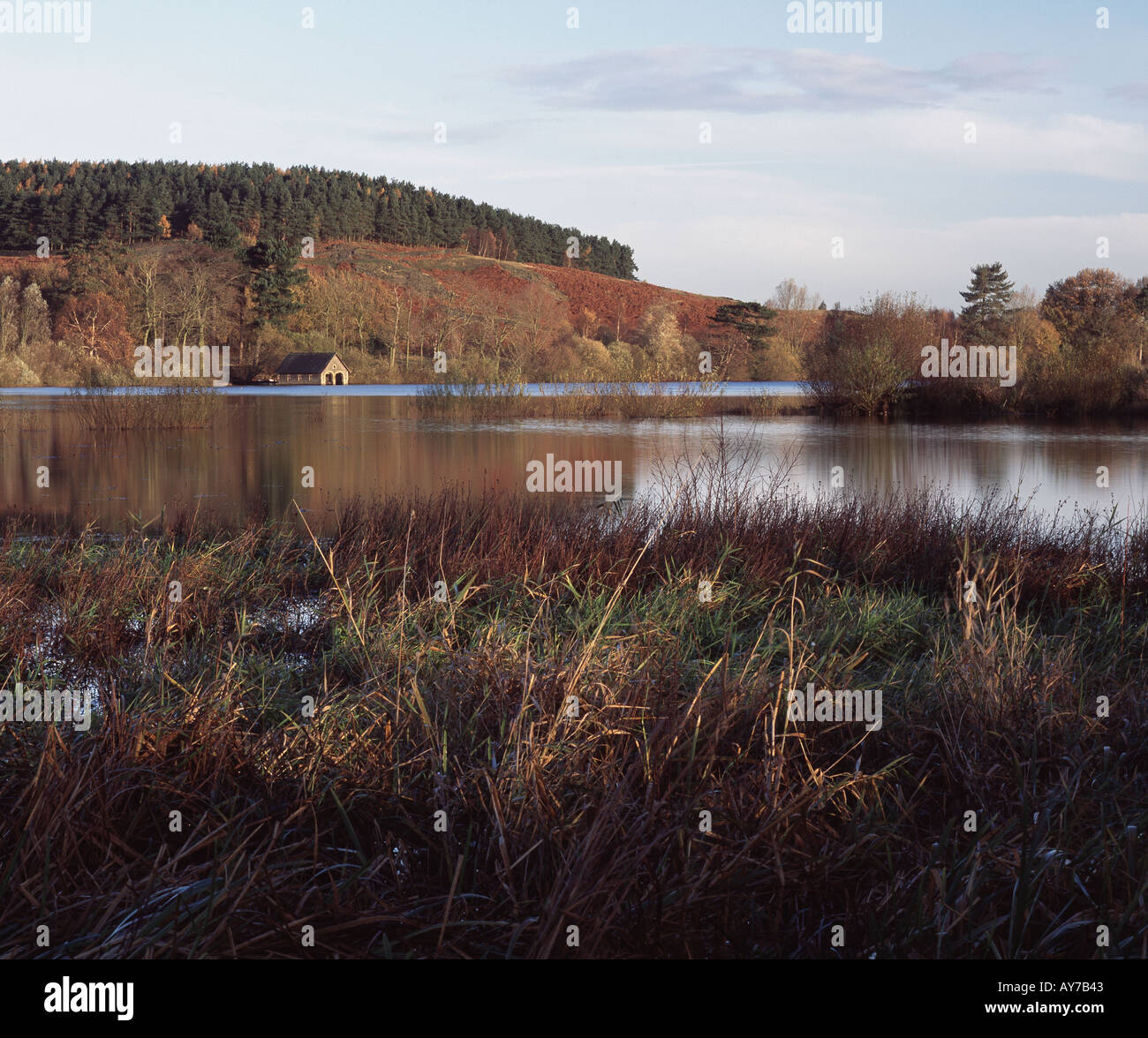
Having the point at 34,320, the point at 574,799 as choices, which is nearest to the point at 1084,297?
the point at 34,320

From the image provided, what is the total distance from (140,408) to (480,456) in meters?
8.49

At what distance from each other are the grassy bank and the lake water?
4830 millimetres

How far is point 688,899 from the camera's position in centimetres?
231

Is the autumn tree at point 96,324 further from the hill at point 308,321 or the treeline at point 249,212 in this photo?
the treeline at point 249,212

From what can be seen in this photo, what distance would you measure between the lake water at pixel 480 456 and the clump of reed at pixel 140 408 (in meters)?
0.45

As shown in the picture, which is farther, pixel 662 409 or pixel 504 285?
pixel 504 285

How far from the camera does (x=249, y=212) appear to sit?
7612 centimetres

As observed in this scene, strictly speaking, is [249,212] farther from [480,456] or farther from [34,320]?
[480,456]

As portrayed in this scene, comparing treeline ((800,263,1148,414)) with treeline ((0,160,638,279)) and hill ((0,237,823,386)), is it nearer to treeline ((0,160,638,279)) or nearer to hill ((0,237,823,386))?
hill ((0,237,823,386))

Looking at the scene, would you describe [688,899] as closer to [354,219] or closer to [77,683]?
[77,683]

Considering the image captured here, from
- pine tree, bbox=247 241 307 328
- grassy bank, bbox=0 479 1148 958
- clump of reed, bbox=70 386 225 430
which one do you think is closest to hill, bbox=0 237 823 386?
pine tree, bbox=247 241 307 328
